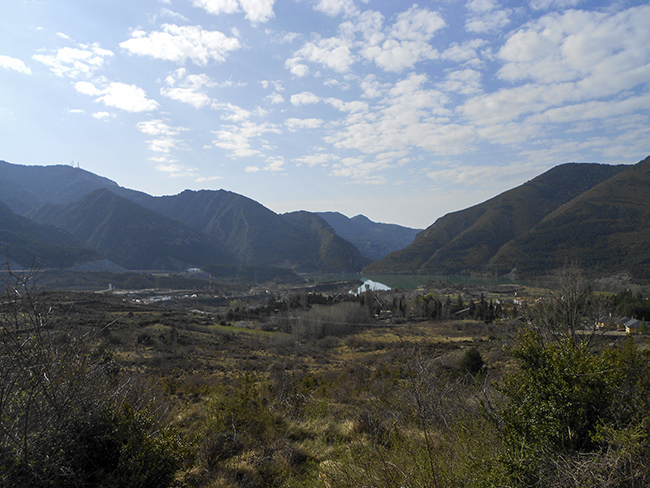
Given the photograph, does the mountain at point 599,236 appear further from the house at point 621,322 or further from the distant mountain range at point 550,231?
the house at point 621,322

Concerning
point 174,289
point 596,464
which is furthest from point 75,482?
point 174,289

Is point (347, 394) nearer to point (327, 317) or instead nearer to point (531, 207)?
point (327, 317)

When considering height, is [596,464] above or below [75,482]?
above

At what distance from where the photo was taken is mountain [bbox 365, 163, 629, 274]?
6196 inches

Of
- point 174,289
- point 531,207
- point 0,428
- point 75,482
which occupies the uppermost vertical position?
point 531,207

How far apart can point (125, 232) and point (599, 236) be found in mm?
192640

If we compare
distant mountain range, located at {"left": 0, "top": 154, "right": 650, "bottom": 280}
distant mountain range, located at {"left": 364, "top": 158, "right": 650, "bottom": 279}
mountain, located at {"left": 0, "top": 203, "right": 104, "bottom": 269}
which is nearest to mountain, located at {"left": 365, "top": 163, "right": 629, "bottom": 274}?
distant mountain range, located at {"left": 364, "top": 158, "right": 650, "bottom": 279}

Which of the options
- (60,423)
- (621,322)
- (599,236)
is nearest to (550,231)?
(599,236)

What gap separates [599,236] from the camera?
4562 inches

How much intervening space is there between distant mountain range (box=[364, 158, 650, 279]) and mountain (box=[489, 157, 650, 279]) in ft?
0.76

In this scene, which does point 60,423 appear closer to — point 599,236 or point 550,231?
point 599,236

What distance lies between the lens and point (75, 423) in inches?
134

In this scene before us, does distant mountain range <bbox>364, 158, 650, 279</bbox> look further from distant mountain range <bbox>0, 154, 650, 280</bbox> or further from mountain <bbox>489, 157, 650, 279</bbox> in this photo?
distant mountain range <bbox>0, 154, 650, 280</bbox>

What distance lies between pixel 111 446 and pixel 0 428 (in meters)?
1.03
